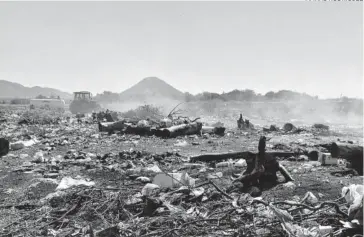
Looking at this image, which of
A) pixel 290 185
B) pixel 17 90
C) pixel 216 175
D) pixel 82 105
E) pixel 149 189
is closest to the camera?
pixel 149 189

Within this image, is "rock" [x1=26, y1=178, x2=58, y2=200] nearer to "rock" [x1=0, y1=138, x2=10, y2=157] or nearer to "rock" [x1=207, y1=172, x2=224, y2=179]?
"rock" [x1=207, y1=172, x2=224, y2=179]

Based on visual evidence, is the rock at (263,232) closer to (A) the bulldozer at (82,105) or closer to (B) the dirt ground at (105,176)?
(B) the dirt ground at (105,176)

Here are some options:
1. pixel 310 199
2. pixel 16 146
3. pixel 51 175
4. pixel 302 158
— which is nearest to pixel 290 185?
pixel 310 199

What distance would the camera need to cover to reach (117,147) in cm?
769

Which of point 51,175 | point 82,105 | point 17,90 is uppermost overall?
point 17,90

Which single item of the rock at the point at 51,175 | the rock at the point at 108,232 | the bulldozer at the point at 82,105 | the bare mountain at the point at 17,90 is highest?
the bare mountain at the point at 17,90

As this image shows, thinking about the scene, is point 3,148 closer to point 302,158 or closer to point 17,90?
point 302,158

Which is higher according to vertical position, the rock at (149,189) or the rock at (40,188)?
the rock at (149,189)

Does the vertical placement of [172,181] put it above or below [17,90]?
below

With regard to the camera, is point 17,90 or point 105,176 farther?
point 17,90

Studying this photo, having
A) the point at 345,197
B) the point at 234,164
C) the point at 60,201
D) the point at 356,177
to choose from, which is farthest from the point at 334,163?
the point at 60,201

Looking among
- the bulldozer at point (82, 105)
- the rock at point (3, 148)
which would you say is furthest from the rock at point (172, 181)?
the bulldozer at point (82, 105)

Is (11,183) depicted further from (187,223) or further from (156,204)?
(187,223)

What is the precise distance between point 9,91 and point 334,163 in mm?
125711
